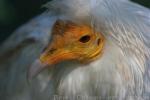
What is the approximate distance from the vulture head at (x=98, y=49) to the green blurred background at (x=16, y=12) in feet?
5.17

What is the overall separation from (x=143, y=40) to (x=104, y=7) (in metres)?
0.24

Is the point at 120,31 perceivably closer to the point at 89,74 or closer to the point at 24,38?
the point at 89,74

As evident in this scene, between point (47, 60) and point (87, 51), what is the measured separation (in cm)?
22

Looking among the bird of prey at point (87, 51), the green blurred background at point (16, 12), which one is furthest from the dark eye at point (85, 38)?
the green blurred background at point (16, 12)

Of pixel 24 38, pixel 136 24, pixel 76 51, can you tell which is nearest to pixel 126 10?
pixel 136 24

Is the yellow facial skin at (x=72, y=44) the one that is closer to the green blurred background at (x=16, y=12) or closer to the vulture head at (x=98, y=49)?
the vulture head at (x=98, y=49)

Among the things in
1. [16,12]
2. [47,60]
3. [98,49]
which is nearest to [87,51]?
[98,49]

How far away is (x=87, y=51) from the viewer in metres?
2.86

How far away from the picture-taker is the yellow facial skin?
108 inches

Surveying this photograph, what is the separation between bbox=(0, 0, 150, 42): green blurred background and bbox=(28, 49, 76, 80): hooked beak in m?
1.71

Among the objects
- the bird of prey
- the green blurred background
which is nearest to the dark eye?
the bird of prey

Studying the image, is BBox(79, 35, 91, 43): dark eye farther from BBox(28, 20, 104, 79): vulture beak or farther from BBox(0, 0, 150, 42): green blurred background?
BBox(0, 0, 150, 42): green blurred background

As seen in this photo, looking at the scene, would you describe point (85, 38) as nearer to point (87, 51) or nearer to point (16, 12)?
point (87, 51)

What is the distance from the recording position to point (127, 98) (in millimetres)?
2957
